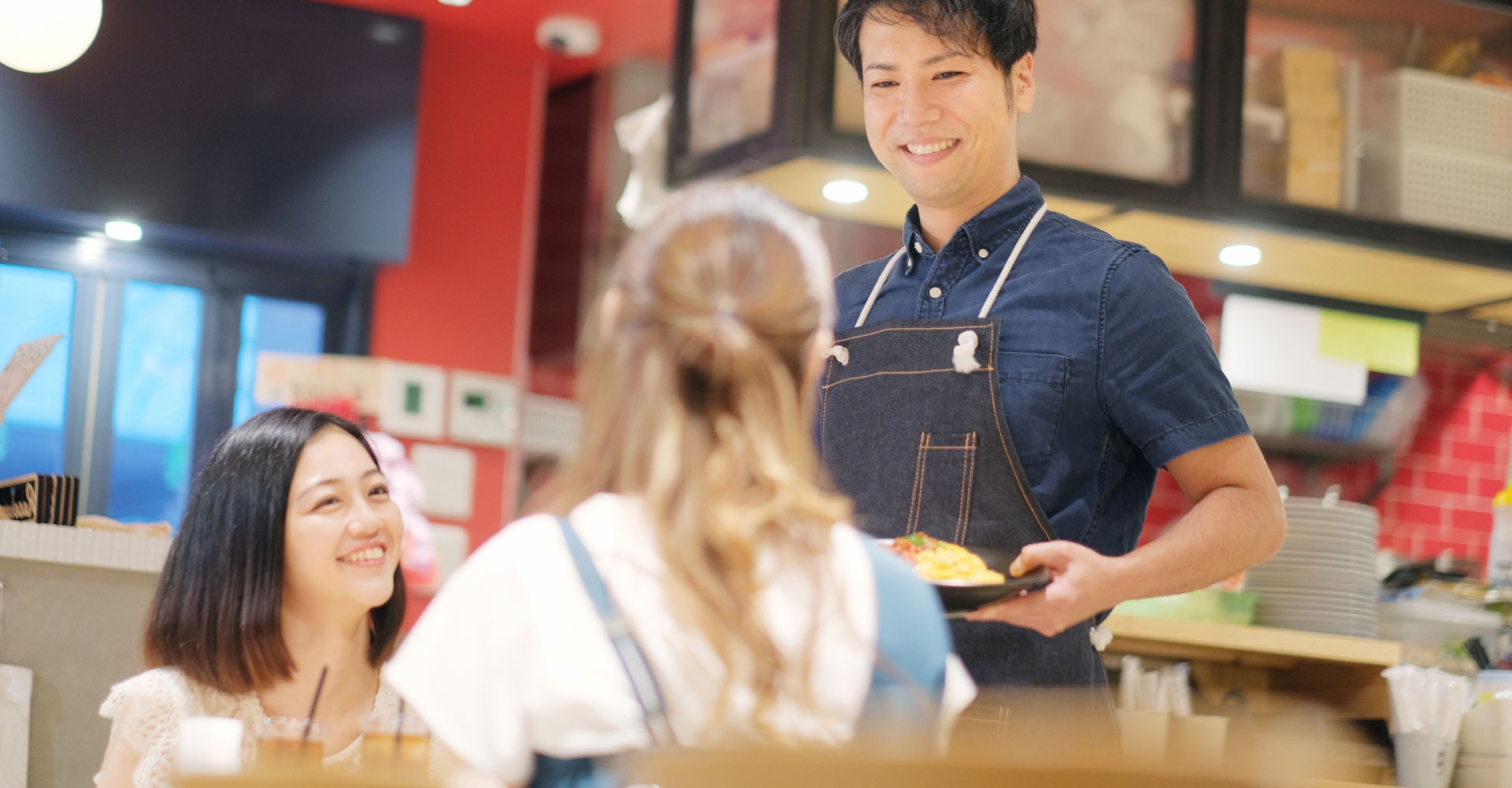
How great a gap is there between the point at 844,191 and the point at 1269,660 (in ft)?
4.45

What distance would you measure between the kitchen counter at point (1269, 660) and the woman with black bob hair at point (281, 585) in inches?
56.9

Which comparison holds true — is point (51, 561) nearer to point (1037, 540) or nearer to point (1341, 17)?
point (1037, 540)

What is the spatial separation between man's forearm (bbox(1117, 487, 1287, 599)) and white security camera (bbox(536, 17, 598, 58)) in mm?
4396

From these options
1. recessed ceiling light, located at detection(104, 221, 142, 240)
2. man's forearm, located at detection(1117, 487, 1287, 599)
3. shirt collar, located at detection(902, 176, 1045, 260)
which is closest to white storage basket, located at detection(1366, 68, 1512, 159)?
shirt collar, located at detection(902, 176, 1045, 260)

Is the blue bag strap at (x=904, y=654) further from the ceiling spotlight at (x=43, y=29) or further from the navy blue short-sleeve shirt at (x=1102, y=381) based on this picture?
the ceiling spotlight at (x=43, y=29)

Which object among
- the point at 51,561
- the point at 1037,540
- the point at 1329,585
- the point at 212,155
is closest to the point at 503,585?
the point at 1037,540

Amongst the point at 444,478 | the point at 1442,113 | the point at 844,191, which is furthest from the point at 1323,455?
the point at 444,478

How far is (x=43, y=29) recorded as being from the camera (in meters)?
3.62

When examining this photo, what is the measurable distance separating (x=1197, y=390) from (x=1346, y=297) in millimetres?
2674

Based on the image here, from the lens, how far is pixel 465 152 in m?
5.89

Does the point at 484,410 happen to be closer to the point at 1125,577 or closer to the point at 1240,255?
the point at 1240,255

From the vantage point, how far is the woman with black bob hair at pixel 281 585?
193 cm

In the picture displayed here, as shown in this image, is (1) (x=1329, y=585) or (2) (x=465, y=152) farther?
(2) (x=465, y=152)

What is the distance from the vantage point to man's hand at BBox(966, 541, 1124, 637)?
4.93 ft
